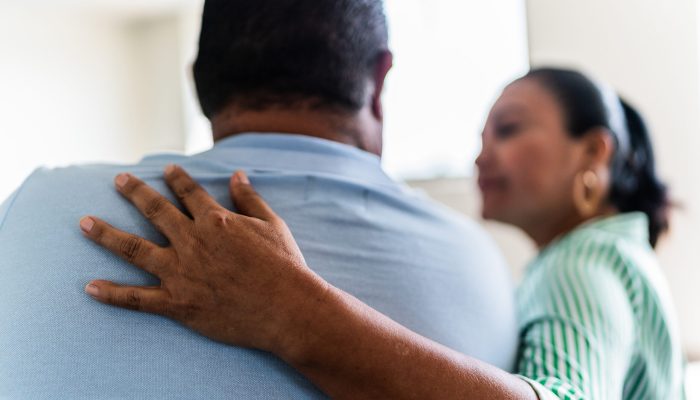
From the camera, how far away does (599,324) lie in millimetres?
975

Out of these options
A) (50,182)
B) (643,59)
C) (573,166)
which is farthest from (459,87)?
(50,182)

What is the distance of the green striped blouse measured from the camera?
3.05 ft

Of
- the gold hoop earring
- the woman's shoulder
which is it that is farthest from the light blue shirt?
the gold hoop earring

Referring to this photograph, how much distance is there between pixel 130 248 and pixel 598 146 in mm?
1147

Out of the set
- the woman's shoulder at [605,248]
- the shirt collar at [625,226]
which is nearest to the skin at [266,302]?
the woman's shoulder at [605,248]

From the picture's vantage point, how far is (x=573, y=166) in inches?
59.4

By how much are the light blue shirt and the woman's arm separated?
0.02m

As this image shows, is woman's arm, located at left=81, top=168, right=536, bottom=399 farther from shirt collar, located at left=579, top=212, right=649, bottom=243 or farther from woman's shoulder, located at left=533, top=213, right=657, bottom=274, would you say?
shirt collar, located at left=579, top=212, right=649, bottom=243

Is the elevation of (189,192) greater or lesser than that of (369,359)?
greater

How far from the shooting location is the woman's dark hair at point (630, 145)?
1496 millimetres

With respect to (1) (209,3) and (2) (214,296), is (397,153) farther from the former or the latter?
(2) (214,296)

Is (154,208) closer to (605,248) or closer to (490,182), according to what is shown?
(605,248)

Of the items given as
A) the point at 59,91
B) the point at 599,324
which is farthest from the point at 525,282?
the point at 59,91

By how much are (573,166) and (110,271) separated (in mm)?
1136
